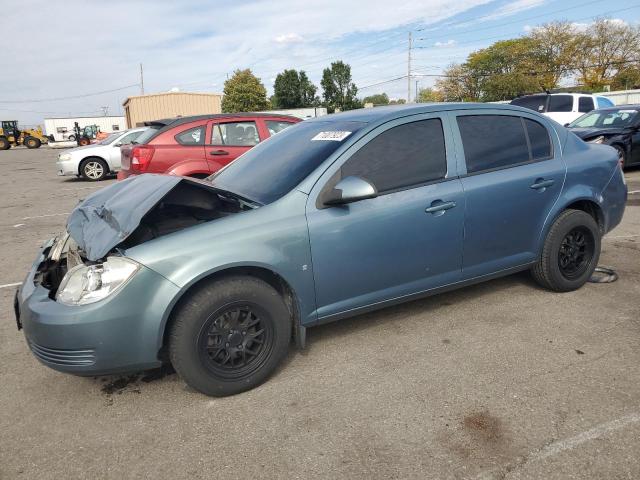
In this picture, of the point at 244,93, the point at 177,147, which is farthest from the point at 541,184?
the point at 244,93

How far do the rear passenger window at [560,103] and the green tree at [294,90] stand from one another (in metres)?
73.0

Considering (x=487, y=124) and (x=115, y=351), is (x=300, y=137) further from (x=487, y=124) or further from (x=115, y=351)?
(x=115, y=351)

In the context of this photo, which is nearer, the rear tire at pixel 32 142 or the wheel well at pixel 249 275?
the wheel well at pixel 249 275

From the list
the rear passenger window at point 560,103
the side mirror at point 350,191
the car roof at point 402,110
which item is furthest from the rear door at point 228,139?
the rear passenger window at point 560,103

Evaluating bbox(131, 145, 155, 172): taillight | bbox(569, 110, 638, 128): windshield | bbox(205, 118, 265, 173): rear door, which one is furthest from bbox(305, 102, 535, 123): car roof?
bbox(569, 110, 638, 128): windshield

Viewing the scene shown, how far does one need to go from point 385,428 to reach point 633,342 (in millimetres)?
1939

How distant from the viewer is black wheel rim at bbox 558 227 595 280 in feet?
13.4

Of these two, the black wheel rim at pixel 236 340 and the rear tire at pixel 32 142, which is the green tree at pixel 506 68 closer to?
the rear tire at pixel 32 142

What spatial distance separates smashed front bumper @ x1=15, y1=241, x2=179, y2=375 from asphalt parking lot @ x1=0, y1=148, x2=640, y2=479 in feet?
1.17

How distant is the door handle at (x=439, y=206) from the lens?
131 inches

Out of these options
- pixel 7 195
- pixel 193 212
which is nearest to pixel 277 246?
pixel 193 212

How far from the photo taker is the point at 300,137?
12.3 ft

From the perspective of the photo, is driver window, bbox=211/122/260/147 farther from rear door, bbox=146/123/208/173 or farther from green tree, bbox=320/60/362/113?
green tree, bbox=320/60/362/113

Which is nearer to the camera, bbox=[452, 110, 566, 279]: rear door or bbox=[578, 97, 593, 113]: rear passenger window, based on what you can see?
bbox=[452, 110, 566, 279]: rear door
